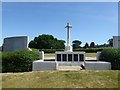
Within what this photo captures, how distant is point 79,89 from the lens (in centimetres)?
830

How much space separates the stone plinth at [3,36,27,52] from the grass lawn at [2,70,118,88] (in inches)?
432

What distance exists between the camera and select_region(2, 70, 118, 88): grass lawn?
28.5 feet

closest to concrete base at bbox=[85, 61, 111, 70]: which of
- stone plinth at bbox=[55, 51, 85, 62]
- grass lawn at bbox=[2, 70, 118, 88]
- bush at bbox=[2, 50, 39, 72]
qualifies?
grass lawn at bbox=[2, 70, 118, 88]

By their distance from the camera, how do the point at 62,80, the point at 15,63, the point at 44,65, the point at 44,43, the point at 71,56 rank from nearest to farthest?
1. the point at 62,80
2. the point at 15,63
3. the point at 44,65
4. the point at 71,56
5. the point at 44,43

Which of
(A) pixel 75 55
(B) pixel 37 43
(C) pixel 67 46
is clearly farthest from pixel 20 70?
(B) pixel 37 43

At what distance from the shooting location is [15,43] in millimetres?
21641

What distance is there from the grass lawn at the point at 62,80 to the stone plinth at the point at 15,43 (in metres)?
11.0

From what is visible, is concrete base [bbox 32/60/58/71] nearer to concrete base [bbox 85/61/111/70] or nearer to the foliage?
concrete base [bbox 85/61/111/70]

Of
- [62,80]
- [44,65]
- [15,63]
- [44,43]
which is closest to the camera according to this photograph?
[62,80]

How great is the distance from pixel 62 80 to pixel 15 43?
13.2m

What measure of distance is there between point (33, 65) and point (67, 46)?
6709mm

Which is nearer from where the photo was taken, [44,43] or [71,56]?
[71,56]

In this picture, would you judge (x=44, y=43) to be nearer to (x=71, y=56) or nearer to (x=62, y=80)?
(x=71, y=56)

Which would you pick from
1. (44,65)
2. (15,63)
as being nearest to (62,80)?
(44,65)
